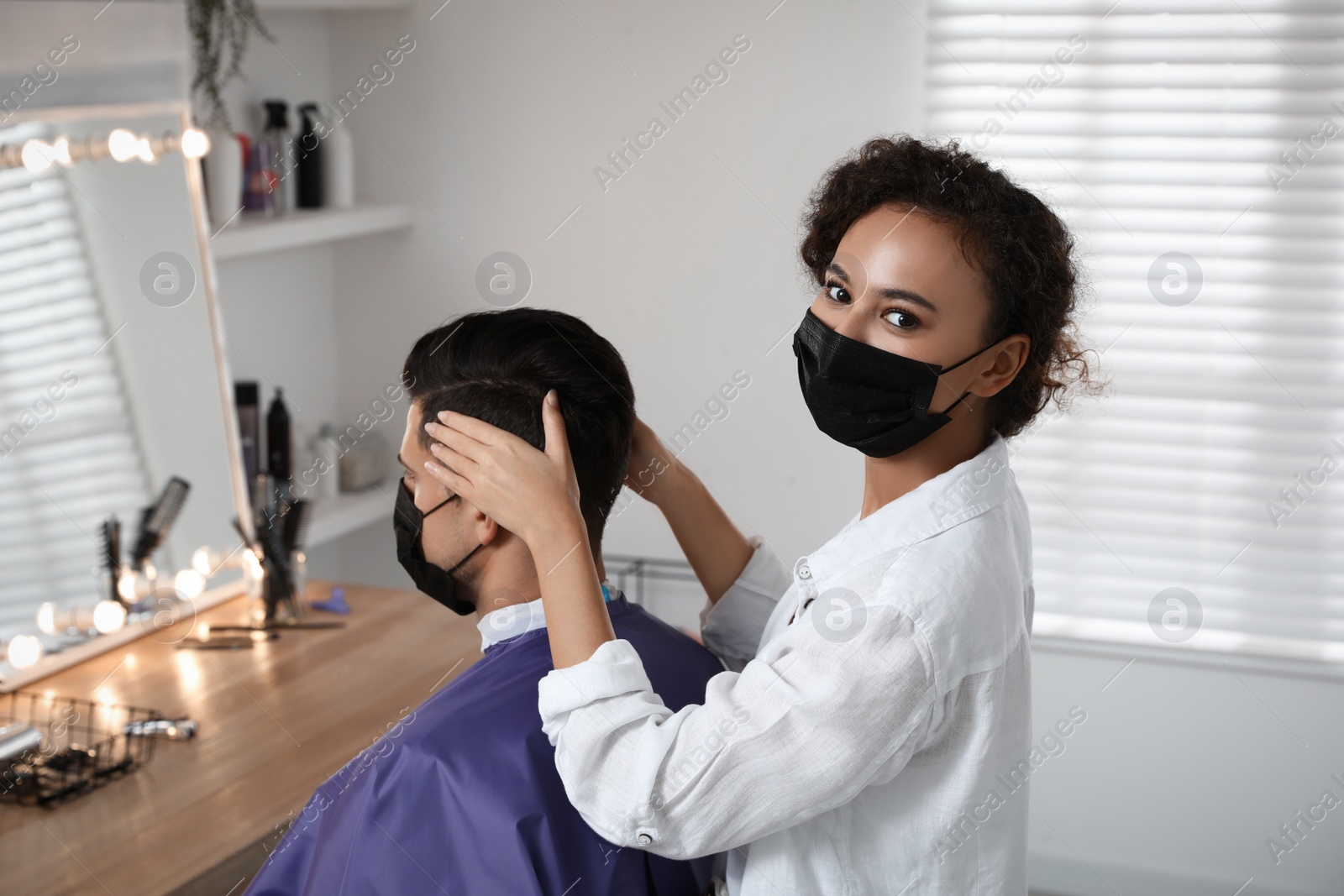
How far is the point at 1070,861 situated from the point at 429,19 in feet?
9.99

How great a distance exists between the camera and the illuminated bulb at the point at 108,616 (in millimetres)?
2285

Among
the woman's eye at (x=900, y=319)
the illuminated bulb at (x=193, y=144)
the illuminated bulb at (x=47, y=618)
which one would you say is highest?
the illuminated bulb at (x=193, y=144)

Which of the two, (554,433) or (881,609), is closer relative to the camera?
(881,609)

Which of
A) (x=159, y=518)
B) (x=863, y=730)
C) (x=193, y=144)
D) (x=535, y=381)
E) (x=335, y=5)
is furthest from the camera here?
(x=335, y=5)

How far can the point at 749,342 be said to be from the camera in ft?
10.3

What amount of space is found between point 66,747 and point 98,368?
806mm

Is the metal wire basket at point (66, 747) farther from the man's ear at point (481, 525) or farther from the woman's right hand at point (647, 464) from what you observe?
the woman's right hand at point (647, 464)

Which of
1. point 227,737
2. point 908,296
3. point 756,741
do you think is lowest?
point 227,737

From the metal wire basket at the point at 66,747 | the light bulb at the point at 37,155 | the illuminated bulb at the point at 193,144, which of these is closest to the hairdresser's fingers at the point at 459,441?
the metal wire basket at the point at 66,747

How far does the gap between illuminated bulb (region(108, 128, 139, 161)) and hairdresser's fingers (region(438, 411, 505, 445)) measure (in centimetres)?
143

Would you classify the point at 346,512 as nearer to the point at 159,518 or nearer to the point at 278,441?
the point at 278,441

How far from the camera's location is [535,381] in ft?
4.87

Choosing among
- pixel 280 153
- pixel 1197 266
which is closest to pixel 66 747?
pixel 280 153

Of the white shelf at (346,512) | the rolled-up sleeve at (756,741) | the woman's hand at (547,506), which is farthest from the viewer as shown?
the white shelf at (346,512)
